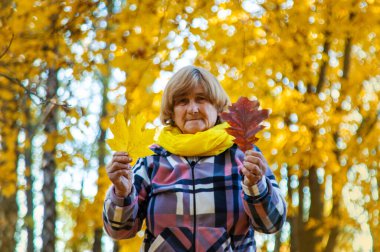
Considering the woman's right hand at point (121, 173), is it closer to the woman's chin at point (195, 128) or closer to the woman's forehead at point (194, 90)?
the woman's chin at point (195, 128)

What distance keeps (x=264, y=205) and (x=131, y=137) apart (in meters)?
0.52

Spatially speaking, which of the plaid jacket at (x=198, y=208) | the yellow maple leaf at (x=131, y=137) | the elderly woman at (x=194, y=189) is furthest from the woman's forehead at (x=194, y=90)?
the yellow maple leaf at (x=131, y=137)

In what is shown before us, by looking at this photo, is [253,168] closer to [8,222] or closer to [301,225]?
[301,225]

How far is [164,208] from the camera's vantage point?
6.81 feet

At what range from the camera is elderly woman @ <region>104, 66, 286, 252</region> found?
6.52 feet

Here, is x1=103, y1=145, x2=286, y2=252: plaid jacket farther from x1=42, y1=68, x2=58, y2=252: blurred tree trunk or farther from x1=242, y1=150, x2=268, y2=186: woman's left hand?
x1=42, y1=68, x2=58, y2=252: blurred tree trunk

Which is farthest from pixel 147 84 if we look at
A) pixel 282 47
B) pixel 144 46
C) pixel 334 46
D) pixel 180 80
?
pixel 180 80

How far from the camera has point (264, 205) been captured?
196 cm

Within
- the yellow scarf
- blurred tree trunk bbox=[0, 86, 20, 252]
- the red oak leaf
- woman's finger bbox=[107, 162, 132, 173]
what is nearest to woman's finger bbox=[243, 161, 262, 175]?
the red oak leaf

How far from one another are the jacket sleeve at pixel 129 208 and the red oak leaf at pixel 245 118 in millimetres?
546

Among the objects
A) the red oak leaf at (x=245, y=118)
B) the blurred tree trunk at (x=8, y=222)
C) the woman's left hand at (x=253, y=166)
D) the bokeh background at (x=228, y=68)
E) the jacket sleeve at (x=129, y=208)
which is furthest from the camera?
the blurred tree trunk at (x=8, y=222)

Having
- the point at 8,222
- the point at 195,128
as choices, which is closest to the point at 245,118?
the point at 195,128

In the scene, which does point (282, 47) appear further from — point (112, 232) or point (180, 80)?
point (112, 232)

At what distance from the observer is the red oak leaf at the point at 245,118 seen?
1.69 metres
